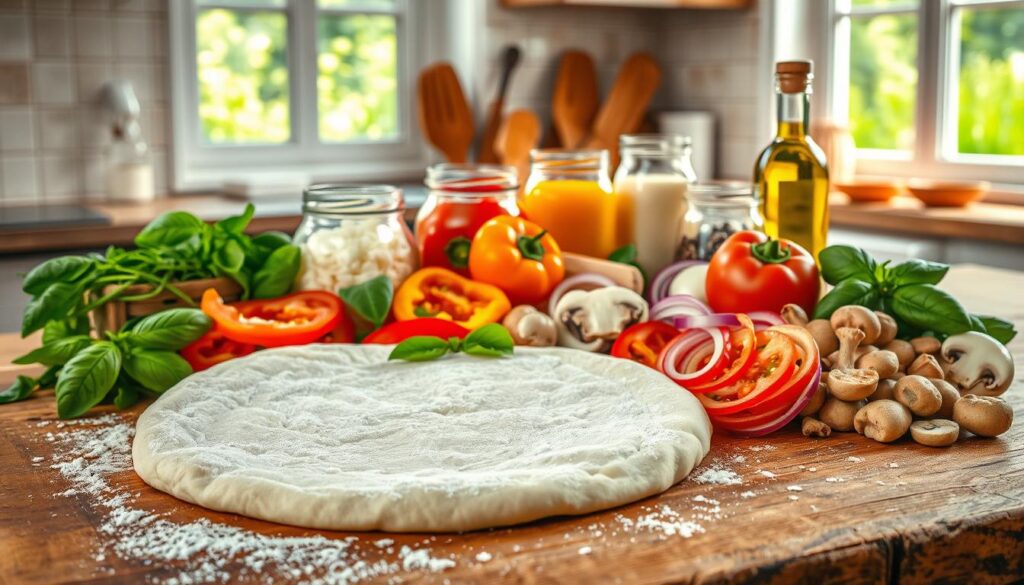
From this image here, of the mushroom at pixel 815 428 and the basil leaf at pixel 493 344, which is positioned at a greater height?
the basil leaf at pixel 493 344

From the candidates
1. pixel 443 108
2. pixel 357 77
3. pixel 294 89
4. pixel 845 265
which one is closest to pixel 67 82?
pixel 294 89

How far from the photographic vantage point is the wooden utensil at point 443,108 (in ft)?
11.9

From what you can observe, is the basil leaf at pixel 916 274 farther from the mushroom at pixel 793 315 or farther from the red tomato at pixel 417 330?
the red tomato at pixel 417 330

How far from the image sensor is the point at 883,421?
1028 mm

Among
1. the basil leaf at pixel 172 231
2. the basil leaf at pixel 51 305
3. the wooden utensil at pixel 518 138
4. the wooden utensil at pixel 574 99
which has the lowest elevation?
the basil leaf at pixel 51 305

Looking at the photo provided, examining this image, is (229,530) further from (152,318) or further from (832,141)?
(832,141)

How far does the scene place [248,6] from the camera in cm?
348

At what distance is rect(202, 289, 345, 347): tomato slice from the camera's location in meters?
1.26

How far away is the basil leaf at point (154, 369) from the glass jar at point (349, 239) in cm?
23

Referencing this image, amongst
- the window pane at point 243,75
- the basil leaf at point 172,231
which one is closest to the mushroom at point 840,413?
the basil leaf at point 172,231

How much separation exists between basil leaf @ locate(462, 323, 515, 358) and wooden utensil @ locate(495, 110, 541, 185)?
7.54 feet

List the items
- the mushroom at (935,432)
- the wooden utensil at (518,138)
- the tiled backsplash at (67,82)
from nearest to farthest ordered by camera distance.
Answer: the mushroom at (935,432) < the tiled backsplash at (67,82) < the wooden utensil at (518,138)

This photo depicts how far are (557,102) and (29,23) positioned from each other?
168cm

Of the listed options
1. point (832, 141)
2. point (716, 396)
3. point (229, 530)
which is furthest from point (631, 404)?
point (832, 141)
